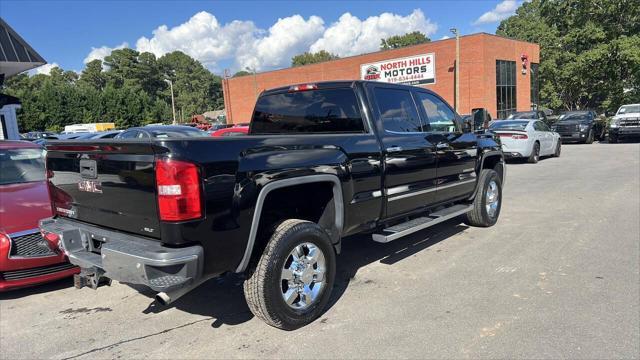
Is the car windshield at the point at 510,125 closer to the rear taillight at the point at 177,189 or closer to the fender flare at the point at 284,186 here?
the fender flare at the point at 284,186

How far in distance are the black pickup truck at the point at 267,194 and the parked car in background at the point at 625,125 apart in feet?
63.0

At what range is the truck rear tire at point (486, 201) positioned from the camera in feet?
20.8

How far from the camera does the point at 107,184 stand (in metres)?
3.23

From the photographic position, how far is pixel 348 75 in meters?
41.3

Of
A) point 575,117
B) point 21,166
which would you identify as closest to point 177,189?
point 21,166

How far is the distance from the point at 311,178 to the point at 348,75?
39052 millimetres

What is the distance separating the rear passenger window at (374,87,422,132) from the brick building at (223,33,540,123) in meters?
30.6

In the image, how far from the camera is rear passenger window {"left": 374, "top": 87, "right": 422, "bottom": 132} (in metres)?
4.61

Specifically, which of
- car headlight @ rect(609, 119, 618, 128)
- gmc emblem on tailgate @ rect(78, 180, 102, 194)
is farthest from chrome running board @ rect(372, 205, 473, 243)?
car headlight @ rect(609, 119, 618, 128)

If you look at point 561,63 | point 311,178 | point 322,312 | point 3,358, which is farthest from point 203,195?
point 561,63

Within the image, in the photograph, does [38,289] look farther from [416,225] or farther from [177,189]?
[416,225]

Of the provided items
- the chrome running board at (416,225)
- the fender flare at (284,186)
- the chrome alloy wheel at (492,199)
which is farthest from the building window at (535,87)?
the fender flare at (284,186)

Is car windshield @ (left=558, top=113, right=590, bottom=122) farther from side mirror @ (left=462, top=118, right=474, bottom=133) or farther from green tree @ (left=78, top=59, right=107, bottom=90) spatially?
green tree @ (left=78, top=59, right=107, bottom=90)

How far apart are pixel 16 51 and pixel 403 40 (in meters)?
84.9
